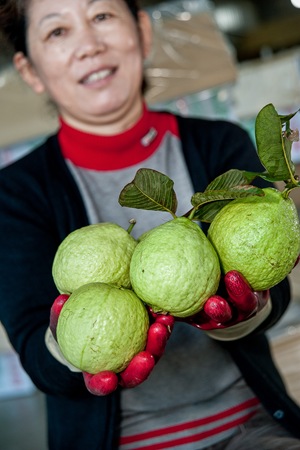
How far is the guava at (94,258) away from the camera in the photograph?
1109 mm

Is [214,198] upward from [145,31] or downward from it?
downward

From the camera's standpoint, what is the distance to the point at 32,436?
3.89m

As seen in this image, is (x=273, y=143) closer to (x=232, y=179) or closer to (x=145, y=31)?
(x=232, y=179)

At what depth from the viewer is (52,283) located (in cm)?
160

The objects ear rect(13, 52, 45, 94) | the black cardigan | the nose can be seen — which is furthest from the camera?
ear rect(13, 52, 45, 94)

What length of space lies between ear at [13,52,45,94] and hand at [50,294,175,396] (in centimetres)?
110

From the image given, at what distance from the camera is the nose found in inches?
67.4

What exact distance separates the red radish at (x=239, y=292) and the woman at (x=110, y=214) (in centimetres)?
43

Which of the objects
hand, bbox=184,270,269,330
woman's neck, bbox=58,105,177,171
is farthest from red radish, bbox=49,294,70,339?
woman's neck, bbox=58,105,177,171

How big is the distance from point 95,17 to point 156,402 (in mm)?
1095

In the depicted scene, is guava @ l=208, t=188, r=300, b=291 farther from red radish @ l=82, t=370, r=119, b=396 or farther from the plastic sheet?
the plastic sheet

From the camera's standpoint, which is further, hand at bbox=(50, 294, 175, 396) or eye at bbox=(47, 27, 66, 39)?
eye at bbox=(47, 27, 66, 39)

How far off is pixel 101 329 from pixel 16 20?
1210 mm

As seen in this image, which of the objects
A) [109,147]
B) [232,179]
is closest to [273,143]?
[232,179]
